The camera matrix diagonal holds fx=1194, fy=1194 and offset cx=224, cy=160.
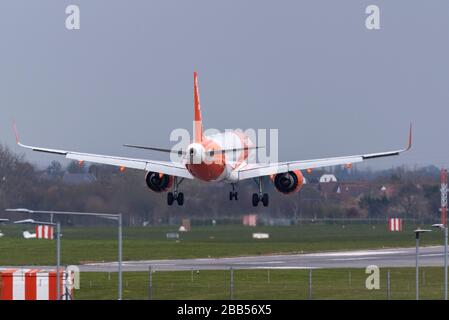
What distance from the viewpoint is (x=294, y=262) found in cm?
9512

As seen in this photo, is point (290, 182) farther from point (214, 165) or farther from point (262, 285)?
point (262, 285)

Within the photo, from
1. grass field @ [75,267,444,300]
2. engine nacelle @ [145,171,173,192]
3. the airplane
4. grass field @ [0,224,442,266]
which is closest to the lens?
grass field @ [75,267,444,300]

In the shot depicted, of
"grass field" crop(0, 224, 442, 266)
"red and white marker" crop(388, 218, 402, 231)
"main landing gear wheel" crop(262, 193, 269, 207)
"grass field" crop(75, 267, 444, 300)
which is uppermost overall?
"main landing gear wheel" crop(262, 193, 269, 207)

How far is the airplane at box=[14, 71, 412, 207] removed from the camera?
283ft

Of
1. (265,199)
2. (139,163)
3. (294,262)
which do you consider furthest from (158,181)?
(294,262)

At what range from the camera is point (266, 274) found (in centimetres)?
8225

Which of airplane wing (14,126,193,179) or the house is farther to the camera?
the house

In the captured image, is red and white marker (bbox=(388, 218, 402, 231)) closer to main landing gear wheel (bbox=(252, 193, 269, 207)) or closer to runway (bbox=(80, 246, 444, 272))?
runway (bbox=(80, 246, 444, 272))

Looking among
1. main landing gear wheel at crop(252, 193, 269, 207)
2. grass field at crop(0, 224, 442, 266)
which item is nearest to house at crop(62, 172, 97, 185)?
grass field at crop(0, 224, 442, 266)

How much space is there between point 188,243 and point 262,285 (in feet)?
126

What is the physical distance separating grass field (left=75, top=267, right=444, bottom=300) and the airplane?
8.14 m

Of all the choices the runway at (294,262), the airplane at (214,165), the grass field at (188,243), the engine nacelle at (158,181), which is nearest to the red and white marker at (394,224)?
the grass field at (188,243)
